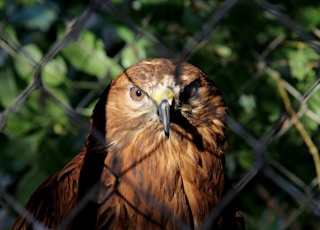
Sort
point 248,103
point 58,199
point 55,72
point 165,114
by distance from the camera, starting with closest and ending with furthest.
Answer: point 165,114, point 58,199, point 55,72, point 248,103

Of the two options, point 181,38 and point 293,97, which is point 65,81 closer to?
point 181,38

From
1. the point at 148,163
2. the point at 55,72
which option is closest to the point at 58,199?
the point at 148,163

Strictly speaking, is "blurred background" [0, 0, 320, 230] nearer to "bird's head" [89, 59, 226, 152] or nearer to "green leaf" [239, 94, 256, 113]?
"green leaf" [239, 94, 256, 113]

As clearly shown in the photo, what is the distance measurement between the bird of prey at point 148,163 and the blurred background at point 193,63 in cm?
24

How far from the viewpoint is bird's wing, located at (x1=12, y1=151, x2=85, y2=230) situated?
207 centimetres

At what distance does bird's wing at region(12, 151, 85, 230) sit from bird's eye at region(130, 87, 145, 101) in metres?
0.19

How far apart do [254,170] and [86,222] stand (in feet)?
1.57

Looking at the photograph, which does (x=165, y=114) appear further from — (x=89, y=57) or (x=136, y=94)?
(x=89, y=57)

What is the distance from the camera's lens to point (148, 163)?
2.10m

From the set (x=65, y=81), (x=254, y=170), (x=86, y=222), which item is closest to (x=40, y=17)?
(x=65, y=81)

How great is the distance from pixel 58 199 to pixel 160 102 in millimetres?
360

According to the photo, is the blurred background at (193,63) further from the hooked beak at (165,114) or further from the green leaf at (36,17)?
the hooked beak at (165,114)

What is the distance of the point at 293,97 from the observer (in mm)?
2654

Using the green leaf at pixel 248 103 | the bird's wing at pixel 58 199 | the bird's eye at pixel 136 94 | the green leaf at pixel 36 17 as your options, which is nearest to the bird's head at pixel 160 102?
the bird's eye at pixel 136 94
